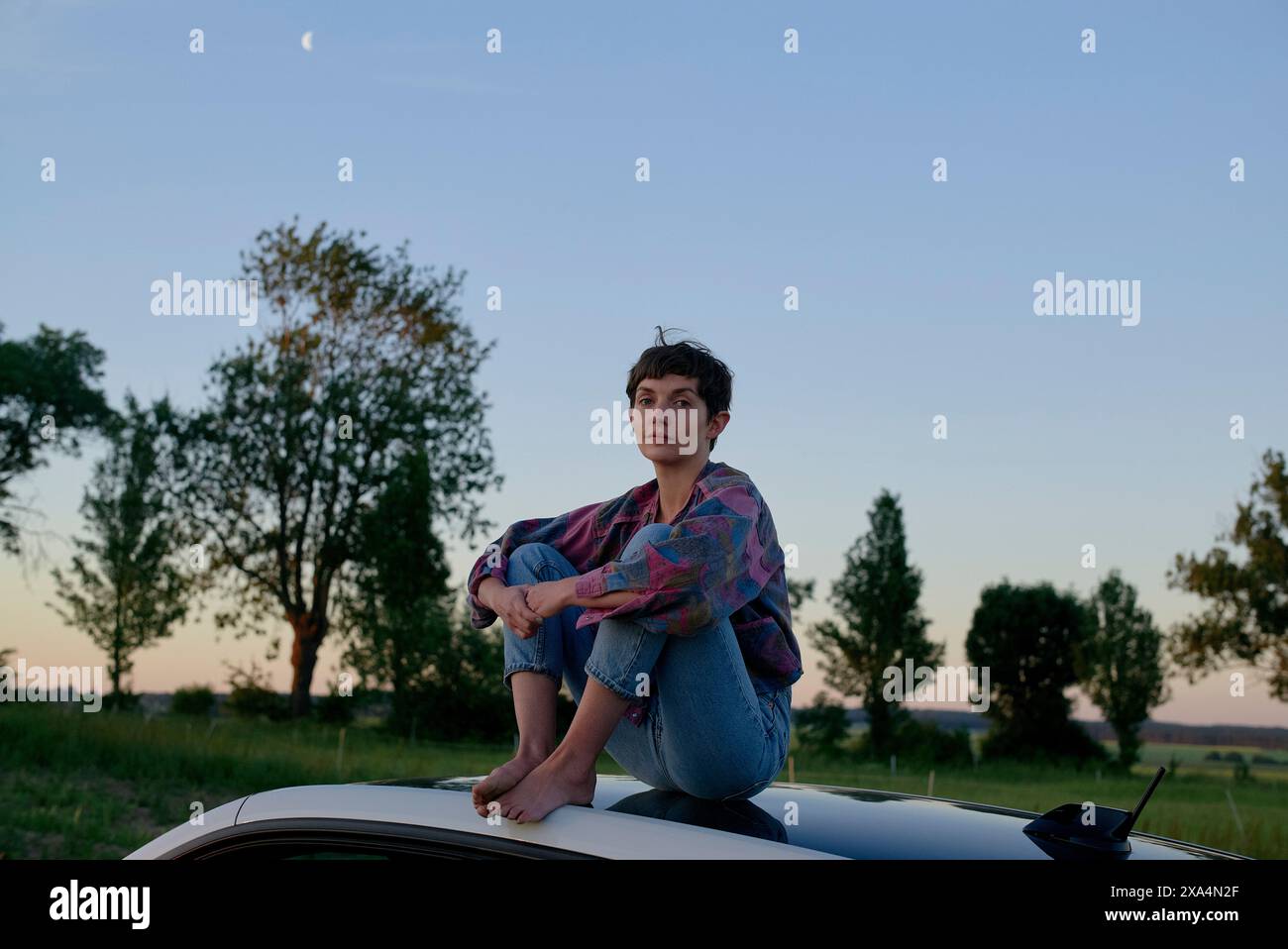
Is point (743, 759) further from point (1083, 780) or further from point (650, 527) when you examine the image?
point (1083, 780)

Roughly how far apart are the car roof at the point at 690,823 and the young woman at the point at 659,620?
0.08 m

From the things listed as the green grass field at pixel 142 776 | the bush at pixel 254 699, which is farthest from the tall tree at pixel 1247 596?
the bush at pixel 254 699

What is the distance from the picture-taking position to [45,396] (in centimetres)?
3316

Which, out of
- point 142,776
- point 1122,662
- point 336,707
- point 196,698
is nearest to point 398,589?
point 336,707

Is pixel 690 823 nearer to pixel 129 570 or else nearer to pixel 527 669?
pixel 527 669

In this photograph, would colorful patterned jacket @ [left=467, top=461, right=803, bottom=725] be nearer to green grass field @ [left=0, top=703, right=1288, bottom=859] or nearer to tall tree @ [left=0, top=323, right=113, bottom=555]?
green grass field @ [left=0, top=703, right=1288, bottom=859]

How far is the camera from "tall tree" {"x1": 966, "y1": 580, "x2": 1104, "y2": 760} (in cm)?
4875

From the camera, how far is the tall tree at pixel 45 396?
108 ft

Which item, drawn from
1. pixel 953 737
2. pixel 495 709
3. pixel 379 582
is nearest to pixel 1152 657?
pixel 953 737

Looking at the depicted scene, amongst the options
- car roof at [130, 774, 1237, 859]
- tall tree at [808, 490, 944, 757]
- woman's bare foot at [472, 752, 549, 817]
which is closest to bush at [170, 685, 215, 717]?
tall tree at [808, 490, 944, 757]

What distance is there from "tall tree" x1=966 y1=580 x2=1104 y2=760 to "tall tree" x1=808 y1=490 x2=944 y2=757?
208 inches
